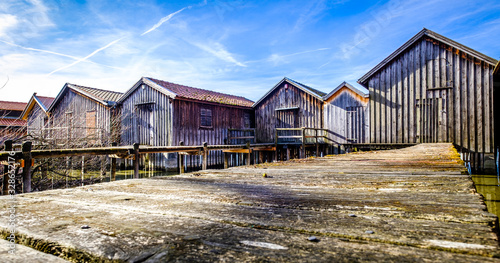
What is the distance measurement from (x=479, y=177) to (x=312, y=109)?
9.46 meters

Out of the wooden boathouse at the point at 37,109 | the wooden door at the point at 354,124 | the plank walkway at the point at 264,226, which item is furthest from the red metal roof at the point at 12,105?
the plank walkway at the point at 264,226

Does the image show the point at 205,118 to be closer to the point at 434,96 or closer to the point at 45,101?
the point at 434,96

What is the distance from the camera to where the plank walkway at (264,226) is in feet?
2.85

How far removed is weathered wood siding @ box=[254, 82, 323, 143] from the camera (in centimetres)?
1844

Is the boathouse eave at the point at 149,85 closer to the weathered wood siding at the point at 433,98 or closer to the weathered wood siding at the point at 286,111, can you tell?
the weathered wood siding at the point at 286,111

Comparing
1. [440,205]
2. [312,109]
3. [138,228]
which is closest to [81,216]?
[138,228]

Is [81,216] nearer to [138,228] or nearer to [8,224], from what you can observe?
[8,224]

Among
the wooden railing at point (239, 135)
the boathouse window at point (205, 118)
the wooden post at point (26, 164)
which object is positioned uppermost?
the boathouse window at point (205, 118)

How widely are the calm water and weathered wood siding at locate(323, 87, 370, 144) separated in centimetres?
579

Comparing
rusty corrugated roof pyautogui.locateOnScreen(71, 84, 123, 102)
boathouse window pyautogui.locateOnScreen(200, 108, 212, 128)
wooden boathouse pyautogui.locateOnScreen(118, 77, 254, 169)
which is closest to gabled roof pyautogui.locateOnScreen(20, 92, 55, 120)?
rusty corrugated roof pyautogui.locateOnScreen(71, 84, 123, 102)

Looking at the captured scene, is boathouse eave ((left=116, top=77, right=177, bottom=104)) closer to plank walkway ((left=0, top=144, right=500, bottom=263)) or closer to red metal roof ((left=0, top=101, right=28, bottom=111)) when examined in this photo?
plank walkway ((left=0, top=144, right=500, bottom=263))

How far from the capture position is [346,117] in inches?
662

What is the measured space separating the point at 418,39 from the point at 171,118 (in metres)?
13.6

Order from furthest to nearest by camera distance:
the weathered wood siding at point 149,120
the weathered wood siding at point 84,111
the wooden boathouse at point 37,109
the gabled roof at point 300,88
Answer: the wooden boathouse at point 37,109, the weathered wood siding at point 84,111, the gabled roof at point 300,88, the weathered wood siding at point 149,120
